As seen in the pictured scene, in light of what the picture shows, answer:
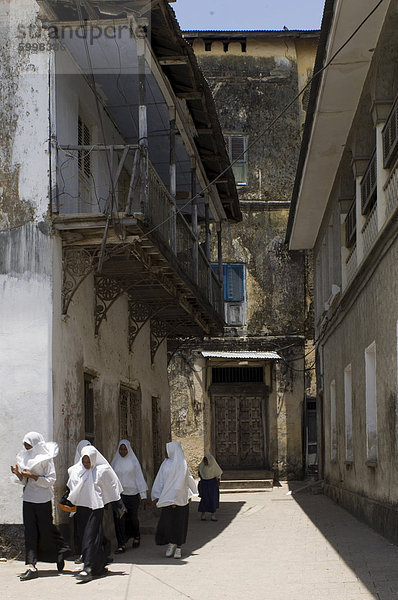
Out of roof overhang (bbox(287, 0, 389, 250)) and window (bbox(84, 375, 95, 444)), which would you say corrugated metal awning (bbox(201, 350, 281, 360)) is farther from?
window (bbox(84, 375, 95, 444))

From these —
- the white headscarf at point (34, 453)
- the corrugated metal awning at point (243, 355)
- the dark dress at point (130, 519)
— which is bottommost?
the dark dress at point (130, 519)

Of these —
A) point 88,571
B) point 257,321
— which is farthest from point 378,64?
point 257,321

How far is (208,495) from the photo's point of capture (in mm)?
17734

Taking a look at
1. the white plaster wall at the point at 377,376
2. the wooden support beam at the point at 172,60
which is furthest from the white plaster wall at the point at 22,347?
the white plaster wall at the point at 377,376

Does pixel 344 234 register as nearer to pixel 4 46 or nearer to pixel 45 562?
pixel 4 46

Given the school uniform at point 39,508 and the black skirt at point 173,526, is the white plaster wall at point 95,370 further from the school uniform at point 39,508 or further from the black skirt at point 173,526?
the black skirt at point 173,526

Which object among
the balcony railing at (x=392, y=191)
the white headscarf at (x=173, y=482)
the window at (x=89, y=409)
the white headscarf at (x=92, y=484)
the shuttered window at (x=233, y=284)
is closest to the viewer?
the white headscarf at (x=92, y=484)

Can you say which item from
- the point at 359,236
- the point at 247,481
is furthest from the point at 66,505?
the point at 247,481

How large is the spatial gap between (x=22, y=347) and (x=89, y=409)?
2420mm

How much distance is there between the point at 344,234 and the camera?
18.2 m

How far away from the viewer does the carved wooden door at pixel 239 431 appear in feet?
91.2

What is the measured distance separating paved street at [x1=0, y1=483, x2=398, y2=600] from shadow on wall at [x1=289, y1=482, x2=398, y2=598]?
0.01 m

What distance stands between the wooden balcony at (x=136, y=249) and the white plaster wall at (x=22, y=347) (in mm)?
440

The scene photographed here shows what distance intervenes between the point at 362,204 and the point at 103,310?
4.80 meters
